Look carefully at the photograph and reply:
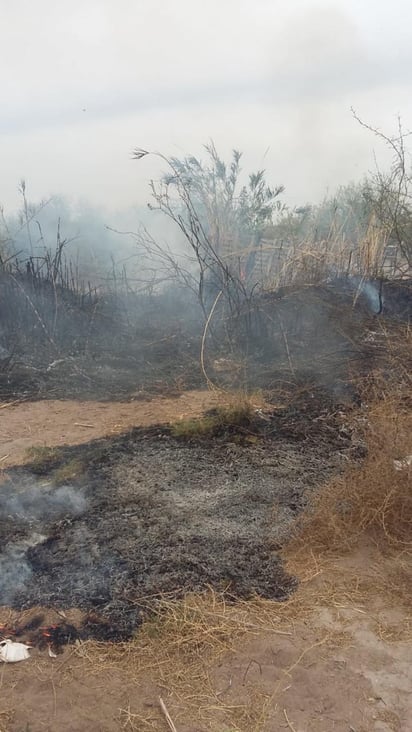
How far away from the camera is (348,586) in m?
2.77

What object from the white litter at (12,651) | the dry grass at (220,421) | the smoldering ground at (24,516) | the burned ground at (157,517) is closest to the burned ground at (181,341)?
the dry grass at (220,421)

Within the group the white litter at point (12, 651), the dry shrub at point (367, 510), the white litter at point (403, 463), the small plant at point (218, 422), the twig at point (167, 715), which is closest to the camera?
the twig at point (167, 715)

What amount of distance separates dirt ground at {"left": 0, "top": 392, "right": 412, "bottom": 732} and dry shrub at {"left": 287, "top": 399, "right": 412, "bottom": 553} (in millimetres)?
151

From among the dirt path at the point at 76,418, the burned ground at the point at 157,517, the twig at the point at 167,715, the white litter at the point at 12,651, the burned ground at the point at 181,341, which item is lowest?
the twig at the point at 167,715

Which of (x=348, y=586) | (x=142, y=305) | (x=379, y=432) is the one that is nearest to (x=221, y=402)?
(x=379, y=432)

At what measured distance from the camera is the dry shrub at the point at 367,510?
309 centimetres

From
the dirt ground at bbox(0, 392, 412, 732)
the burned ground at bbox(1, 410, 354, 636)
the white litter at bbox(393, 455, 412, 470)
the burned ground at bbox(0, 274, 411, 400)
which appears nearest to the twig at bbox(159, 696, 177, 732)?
the dirt ground at bbox(0, 392, 412, 732)

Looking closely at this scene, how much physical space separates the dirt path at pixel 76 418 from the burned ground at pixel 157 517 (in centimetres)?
33

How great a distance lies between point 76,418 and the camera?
5.32 m

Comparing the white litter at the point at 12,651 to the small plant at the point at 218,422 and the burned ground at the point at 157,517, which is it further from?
the small plant at the point at 218,422

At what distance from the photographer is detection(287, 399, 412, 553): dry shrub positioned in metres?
3.09

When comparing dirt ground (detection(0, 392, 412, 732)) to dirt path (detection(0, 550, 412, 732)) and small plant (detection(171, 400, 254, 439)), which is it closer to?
dirt path (detection(0, 550, 412, 732))

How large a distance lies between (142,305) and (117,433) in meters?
4.62

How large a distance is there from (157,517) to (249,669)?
1.25 meters
